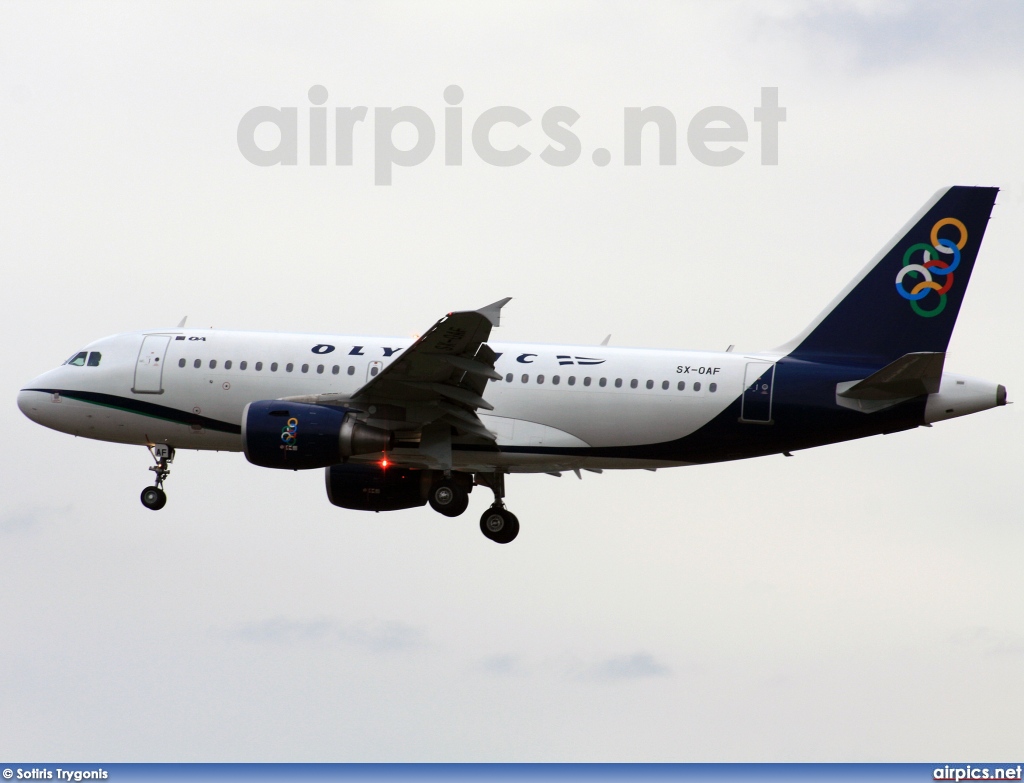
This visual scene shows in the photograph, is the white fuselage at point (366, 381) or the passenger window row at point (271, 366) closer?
the white fuselage at point (366, 381)

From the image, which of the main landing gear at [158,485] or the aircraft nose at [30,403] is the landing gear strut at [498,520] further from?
the aircraft nose at [30,403]

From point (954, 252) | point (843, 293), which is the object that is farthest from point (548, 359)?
point (954, 252)

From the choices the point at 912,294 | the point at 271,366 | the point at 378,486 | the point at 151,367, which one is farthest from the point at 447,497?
the point at 912,294

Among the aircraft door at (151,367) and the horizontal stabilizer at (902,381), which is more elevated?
the aircraft door at (151,367)

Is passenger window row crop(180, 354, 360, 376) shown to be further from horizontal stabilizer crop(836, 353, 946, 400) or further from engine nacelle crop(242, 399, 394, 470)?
horizontal stabilizer crop(836, 353, 946, 400)

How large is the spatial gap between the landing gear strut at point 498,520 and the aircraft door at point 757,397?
7.60 m

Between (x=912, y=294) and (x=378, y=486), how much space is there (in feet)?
50.7

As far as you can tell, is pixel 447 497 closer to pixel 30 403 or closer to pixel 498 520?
pixel 498 520

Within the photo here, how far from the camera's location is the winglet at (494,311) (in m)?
32.8

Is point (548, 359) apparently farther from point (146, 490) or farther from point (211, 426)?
point (146, 490)

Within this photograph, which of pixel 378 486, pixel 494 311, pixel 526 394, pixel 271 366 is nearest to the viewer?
pixel 494 311

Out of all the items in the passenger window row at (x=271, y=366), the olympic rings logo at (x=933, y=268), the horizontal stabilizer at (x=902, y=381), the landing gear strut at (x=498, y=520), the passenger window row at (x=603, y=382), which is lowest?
the landing gear strut at (x=498, y=520)

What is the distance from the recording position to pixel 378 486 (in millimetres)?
40250

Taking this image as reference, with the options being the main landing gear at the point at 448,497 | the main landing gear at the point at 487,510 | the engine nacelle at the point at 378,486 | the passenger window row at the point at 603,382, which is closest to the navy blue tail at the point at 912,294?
the passenger window row at the point at 603,382
